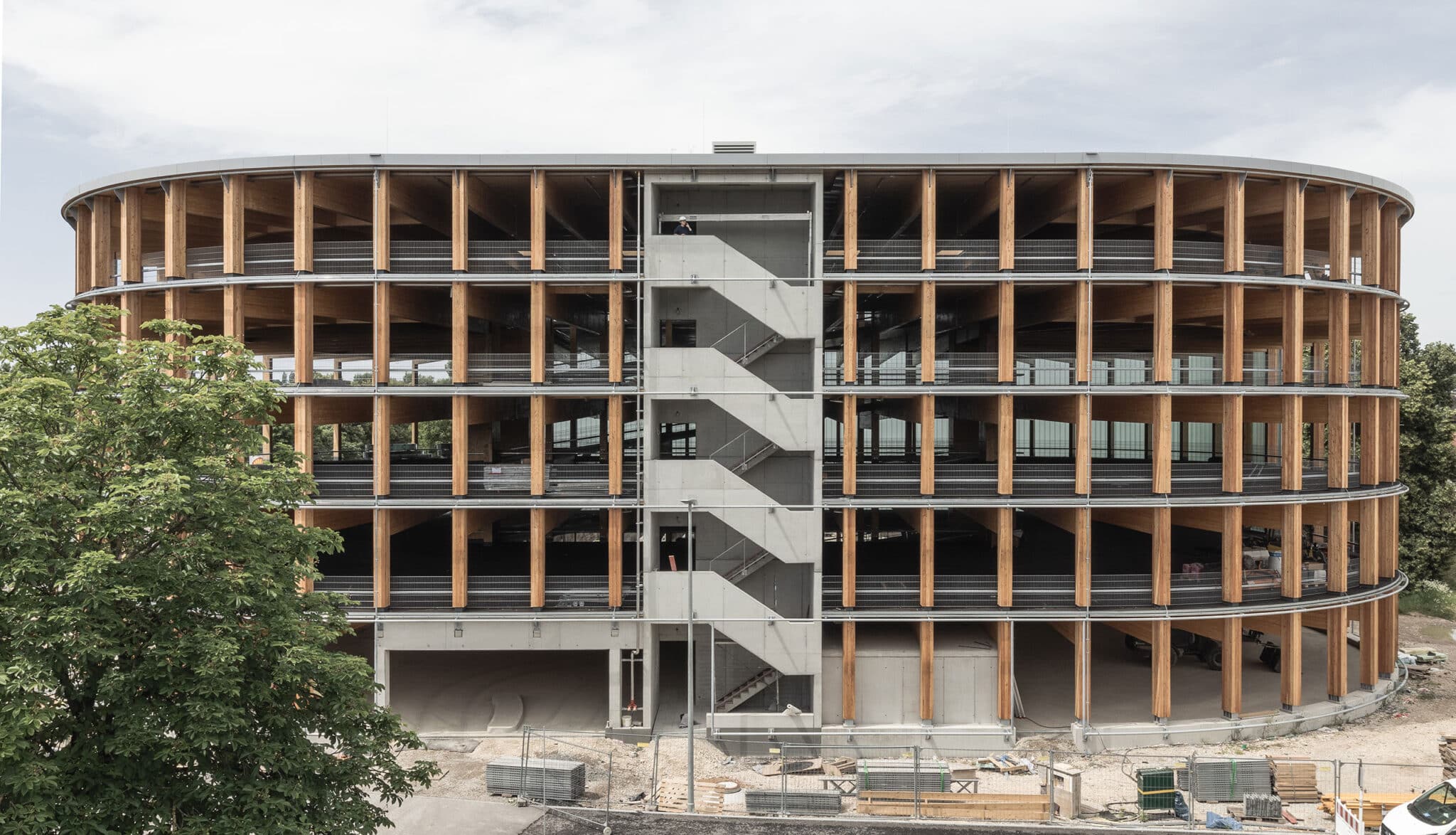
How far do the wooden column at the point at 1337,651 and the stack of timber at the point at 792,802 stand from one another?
21.0 meters

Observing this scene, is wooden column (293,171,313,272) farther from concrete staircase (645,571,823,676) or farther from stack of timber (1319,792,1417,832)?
stack of timber (1319,792,1417,832)

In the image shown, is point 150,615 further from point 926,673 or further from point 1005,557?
point 1005,557

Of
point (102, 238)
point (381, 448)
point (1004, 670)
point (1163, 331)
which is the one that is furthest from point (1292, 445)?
point (102, 238)

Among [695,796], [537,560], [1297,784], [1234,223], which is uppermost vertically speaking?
[1234,223]

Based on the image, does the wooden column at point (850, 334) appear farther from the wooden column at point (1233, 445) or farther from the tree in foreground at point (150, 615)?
the tree in foreground at point (150, 615)

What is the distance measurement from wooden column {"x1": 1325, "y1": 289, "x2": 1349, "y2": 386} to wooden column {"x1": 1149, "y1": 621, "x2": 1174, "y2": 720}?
1177 cm

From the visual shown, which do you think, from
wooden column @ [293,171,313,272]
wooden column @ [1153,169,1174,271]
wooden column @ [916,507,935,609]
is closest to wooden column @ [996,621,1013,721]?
wooden column @ [916,507,935,609]

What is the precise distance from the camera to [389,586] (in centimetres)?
2819

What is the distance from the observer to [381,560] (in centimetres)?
2786

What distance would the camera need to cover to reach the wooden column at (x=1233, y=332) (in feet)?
91.7

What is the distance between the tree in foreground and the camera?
1272 cm

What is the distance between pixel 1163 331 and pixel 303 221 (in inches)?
1199

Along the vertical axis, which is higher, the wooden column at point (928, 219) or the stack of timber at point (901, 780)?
the wooden column at point (928, 219)

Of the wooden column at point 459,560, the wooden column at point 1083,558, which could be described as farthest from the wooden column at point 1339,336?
the wooden column at point 459,560
